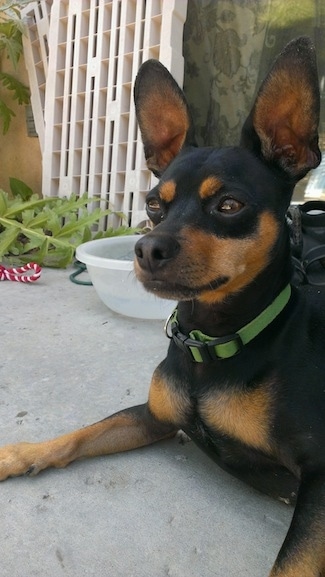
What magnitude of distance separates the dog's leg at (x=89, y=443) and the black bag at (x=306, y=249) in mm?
733

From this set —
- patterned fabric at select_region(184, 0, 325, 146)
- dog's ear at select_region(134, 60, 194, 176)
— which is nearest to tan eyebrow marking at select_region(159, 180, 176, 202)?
dog's ear at select_region(134, 60, 194, 176)

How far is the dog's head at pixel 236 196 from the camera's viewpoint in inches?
62.4

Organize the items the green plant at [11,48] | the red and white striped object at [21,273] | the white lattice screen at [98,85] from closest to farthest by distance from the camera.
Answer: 1. the red and white striped object at [21,273]
2. the white lattice screen at [98,85]
3. the green plant at [11,48]

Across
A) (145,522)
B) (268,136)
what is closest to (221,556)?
(145,522)

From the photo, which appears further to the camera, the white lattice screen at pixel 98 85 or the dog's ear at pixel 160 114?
the white lattice screen at pixel 98 85

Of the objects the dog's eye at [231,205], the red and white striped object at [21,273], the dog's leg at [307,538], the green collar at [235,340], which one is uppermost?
the dog's eye at [231,205]

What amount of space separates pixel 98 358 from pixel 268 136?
1.56 metres

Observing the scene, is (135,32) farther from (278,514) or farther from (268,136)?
(278,514)

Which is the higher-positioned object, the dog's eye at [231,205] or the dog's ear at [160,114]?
the dog's ear at [160,114]

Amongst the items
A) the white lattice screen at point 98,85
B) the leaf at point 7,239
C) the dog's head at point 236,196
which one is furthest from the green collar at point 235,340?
the white lattice screen at point 98,85

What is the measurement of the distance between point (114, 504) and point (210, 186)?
1.08 metres

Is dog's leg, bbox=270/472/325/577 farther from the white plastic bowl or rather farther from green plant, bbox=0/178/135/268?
green plant, bbox=0/178/135/268

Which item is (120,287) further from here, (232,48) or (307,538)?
(232,48)

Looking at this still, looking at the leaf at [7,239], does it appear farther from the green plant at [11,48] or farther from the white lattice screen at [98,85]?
the green plant at [11,48]
